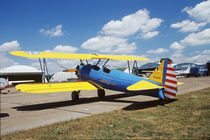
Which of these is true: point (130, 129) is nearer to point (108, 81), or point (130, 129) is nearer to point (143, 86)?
point (143, 86)

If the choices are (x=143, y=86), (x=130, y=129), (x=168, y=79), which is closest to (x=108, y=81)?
(x=143, y=86)

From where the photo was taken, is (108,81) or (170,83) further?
(108,81)

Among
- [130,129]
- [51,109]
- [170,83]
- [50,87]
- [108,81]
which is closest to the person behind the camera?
[130,129]

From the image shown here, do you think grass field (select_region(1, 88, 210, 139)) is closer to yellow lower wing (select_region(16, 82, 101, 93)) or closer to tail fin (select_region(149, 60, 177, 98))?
tail fin (select_region(149, 60, 177, 98))

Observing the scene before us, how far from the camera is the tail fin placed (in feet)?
26.5

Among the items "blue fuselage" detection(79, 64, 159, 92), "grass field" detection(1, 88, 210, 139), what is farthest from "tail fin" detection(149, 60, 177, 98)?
"grass field" detection(1, 88, 210, 139)

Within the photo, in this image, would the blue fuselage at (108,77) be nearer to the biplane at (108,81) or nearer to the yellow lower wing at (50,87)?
the biplane at (108,81)

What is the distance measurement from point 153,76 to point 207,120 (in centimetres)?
377

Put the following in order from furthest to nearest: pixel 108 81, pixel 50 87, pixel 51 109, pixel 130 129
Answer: pixel 108 81 → pixel 50 87 → pixel 51 109 → pixel 130 129

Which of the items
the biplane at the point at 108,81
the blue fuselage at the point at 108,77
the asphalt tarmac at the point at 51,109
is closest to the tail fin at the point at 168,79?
the biplane at the point at 108,81

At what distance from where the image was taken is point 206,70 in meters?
68.9

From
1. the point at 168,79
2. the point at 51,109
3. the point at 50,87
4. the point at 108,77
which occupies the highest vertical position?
the point at 108,77

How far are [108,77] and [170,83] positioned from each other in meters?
4.06

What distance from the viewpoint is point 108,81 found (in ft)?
35.8
